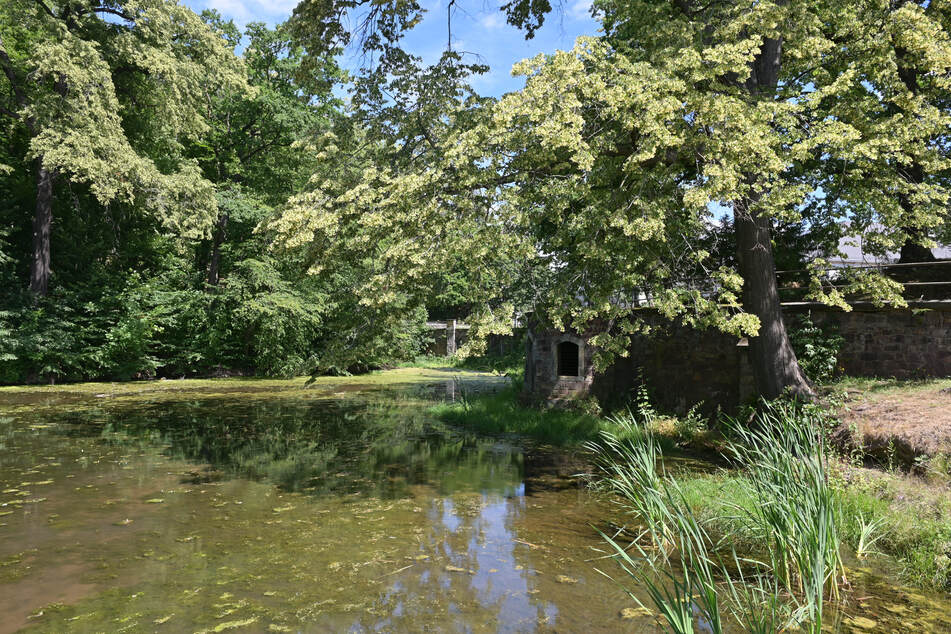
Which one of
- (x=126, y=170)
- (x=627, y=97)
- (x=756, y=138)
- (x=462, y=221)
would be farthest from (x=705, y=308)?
(x=126, y=170)

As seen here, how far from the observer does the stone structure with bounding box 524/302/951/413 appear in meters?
9.87

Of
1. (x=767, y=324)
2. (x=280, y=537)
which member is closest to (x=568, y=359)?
(x=767, y=324)

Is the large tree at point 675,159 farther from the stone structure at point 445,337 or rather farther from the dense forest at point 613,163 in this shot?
the stone structure at point 445,337

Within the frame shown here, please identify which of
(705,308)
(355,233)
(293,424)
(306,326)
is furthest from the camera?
(306,326)

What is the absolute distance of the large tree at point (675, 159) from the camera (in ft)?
21.8

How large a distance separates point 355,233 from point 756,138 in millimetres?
5384

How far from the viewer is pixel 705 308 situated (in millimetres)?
7180

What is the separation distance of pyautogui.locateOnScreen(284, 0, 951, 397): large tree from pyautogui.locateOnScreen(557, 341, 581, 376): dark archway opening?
5.43 meters

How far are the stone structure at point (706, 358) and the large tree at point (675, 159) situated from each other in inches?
63.9

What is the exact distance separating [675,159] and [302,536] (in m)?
6.57

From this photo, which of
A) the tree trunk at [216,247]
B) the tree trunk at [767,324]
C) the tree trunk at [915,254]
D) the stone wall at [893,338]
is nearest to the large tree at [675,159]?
the tree trunk at [767,324]

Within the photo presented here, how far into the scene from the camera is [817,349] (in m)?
10.5

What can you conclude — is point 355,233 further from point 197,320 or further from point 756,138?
point 197,320

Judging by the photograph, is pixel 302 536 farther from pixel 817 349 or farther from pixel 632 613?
pixel 817 349
